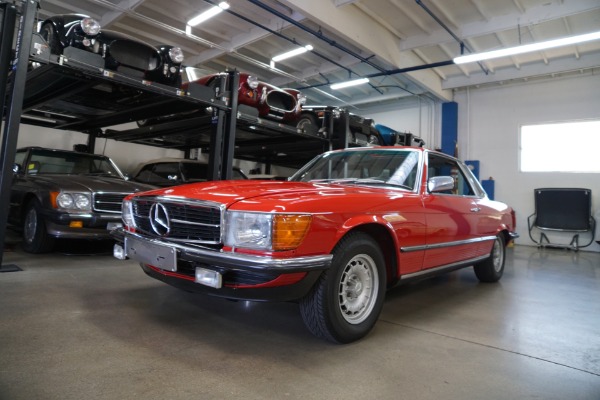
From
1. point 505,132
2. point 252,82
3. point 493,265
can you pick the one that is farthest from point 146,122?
point 505,132

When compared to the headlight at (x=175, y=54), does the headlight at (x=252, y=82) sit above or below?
above

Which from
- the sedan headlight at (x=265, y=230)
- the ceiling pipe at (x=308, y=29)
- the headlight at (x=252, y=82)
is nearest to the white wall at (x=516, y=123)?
the ceiling pipe at (x=308, y=29)

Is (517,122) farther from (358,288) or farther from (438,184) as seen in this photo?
(358,288)

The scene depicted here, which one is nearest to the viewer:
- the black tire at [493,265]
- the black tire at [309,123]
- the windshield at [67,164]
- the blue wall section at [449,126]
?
the black tire at [493,265]

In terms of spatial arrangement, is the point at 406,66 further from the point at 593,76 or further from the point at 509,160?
the point at 593,76

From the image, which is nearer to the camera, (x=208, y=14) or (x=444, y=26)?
(x=208, y=14)

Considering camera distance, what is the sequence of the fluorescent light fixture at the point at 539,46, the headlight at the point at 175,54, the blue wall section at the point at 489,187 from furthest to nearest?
the blue wall section at the point at 489,187 → the fluorescent light fixture at the point at 539,46 → the headlight at the point at 175,54

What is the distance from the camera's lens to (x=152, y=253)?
6.77 ft

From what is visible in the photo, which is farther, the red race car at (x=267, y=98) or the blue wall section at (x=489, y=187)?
the blue wall section at (x=489, y=187)

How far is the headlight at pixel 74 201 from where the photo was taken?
3.82 m

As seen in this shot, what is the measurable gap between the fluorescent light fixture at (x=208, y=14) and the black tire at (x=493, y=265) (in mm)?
5946

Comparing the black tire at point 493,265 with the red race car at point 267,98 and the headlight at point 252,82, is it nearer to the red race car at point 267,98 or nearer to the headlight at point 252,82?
the red race car at point 267,98

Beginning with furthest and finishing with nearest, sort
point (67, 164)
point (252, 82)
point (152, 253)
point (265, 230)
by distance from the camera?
point (252, 82) → point (67, 164) → point (152, 253) → point (265, 230)

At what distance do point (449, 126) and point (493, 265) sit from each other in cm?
867
